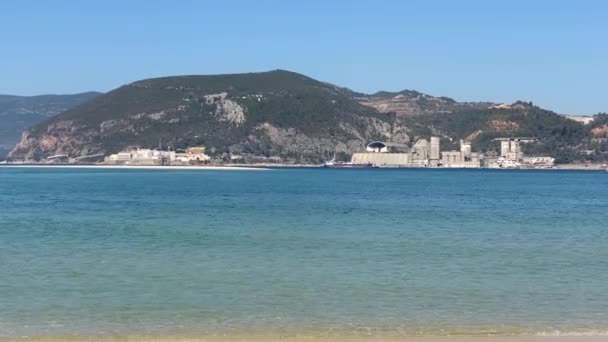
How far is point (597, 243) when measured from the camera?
107 feet

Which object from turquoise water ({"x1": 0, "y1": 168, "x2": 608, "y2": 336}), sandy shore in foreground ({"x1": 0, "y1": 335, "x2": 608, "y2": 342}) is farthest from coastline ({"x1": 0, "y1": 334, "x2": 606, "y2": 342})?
turquoise water ({"x1": 0, "y1": 168, "x2": 608, "y2": 336})

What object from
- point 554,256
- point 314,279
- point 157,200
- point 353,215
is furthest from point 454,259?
point 157,200

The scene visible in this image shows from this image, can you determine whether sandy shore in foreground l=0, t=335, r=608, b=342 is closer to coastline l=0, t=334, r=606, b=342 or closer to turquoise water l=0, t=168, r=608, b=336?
coastline l=0, t=334, r=606, b=342

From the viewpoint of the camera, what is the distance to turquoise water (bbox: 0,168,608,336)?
1734 centimetres

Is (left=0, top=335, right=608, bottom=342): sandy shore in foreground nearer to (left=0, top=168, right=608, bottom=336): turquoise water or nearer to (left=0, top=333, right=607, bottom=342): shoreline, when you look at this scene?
(left=0, top=333, right=607, bottom=342): shoreline

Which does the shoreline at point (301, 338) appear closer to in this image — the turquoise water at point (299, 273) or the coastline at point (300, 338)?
the coastline at point (300, 338)

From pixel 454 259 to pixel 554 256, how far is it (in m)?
3.50

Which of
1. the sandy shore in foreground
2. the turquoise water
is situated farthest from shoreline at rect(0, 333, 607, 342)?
the turquoise water

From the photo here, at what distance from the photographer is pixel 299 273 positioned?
23672 mm

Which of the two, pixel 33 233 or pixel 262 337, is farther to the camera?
pixel 33 233

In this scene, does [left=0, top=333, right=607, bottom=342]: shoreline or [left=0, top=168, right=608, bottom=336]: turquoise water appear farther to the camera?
[left=0, top=168, right=608, bottom=336]: turquoise water

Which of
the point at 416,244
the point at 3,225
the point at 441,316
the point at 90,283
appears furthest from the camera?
the point at 3,225

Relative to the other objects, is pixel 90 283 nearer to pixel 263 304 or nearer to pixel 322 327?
pixel 263 304

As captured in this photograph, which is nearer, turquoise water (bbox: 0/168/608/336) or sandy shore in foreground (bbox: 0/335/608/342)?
sandy shore in foreground (bbox: 0/335/608/342)
